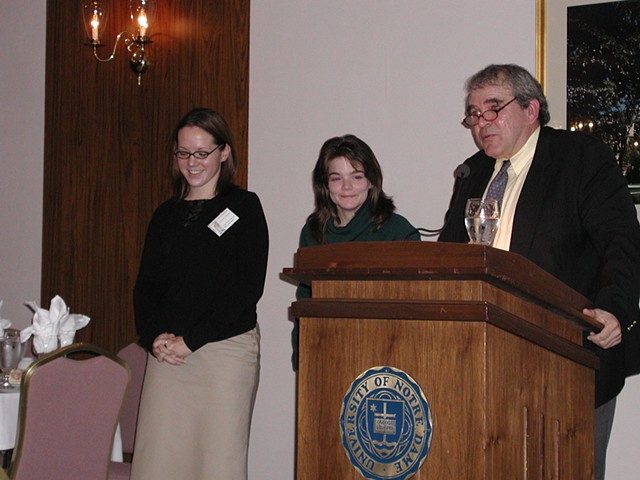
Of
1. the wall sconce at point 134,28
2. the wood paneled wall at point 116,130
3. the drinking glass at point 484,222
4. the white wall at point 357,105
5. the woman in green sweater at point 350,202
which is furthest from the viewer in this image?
the wall sconce at point 134,28

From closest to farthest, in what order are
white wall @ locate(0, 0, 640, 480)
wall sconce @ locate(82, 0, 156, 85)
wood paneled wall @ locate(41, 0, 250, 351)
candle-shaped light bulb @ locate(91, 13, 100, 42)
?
white wall @ locate(0, 0, 640, 480) → wood paneled wall @ locate(41, 0, 250, 351) → wall sconce @ locate(82, 0, 156, 85) → candle-shaped light bulb @ locate(91, 13, 100, 42)

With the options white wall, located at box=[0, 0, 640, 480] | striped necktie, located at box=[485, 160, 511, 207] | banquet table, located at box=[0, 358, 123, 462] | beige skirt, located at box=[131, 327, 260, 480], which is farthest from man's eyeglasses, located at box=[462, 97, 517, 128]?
banquet table, located at box=[0, 358, 123, 462]

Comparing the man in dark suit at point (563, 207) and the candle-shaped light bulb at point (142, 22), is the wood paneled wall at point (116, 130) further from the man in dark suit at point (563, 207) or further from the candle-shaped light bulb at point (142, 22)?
the man in dark suit at point (563, 207)

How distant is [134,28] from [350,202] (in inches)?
103

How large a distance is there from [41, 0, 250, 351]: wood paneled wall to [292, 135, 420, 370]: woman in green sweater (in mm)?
1597

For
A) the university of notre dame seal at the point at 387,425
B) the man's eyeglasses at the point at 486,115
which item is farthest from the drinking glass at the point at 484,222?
the man's eyeglasses at the point at 486,115

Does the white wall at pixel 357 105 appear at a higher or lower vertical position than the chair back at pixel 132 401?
higher

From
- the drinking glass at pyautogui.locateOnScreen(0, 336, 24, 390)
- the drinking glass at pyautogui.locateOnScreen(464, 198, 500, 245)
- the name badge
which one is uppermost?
the name badge

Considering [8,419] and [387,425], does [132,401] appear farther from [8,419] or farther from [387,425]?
[387,425]

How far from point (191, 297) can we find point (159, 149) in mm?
2103

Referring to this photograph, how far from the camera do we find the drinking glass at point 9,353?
3.50 metres

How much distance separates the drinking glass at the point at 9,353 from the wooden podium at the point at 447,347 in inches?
87.8

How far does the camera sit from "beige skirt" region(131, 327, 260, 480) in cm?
297

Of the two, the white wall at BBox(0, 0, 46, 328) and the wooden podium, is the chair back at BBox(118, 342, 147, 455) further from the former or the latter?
the wooden podium
